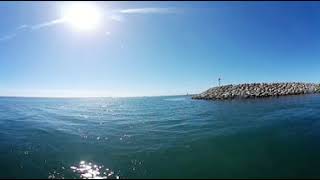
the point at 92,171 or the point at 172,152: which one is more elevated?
the point at 172,152

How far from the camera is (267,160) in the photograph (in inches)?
550

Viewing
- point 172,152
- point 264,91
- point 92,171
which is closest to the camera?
point 92,171

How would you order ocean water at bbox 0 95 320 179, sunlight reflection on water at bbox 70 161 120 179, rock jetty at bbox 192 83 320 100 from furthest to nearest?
rock jetty at bbox 192 83 320 100 → ocean water at bbox 0 95 320 179 → sunlight reflection on water at bbox 70 161 120 179

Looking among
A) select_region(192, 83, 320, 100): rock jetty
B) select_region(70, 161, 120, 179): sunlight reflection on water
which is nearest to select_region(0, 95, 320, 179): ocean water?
select_region(70, 161, 120, 179): sunlight reflection on water

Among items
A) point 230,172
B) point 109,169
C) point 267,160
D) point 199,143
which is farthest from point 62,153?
point 267,160

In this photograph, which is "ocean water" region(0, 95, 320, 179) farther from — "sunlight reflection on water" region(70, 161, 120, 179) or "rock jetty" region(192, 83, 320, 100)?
"rock jetty" region(192, 83, 320, 100)

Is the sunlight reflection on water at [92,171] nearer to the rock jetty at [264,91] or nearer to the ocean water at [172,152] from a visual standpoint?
the ocean water at [172,152]

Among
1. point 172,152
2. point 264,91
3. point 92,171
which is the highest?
point 264,91

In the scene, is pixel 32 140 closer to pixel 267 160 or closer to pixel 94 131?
pixel 94 131

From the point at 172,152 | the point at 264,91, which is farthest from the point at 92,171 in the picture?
the point at 264,91

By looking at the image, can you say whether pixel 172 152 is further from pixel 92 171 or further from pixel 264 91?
pixel 264 91

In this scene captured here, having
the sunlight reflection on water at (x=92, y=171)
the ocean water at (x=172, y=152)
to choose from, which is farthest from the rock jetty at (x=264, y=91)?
the sunlight reflection on water at (x=92, y=171)

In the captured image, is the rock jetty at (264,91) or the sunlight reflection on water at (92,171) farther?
the rock jetty at (264,91)

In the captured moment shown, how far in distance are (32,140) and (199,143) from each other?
12.8m
